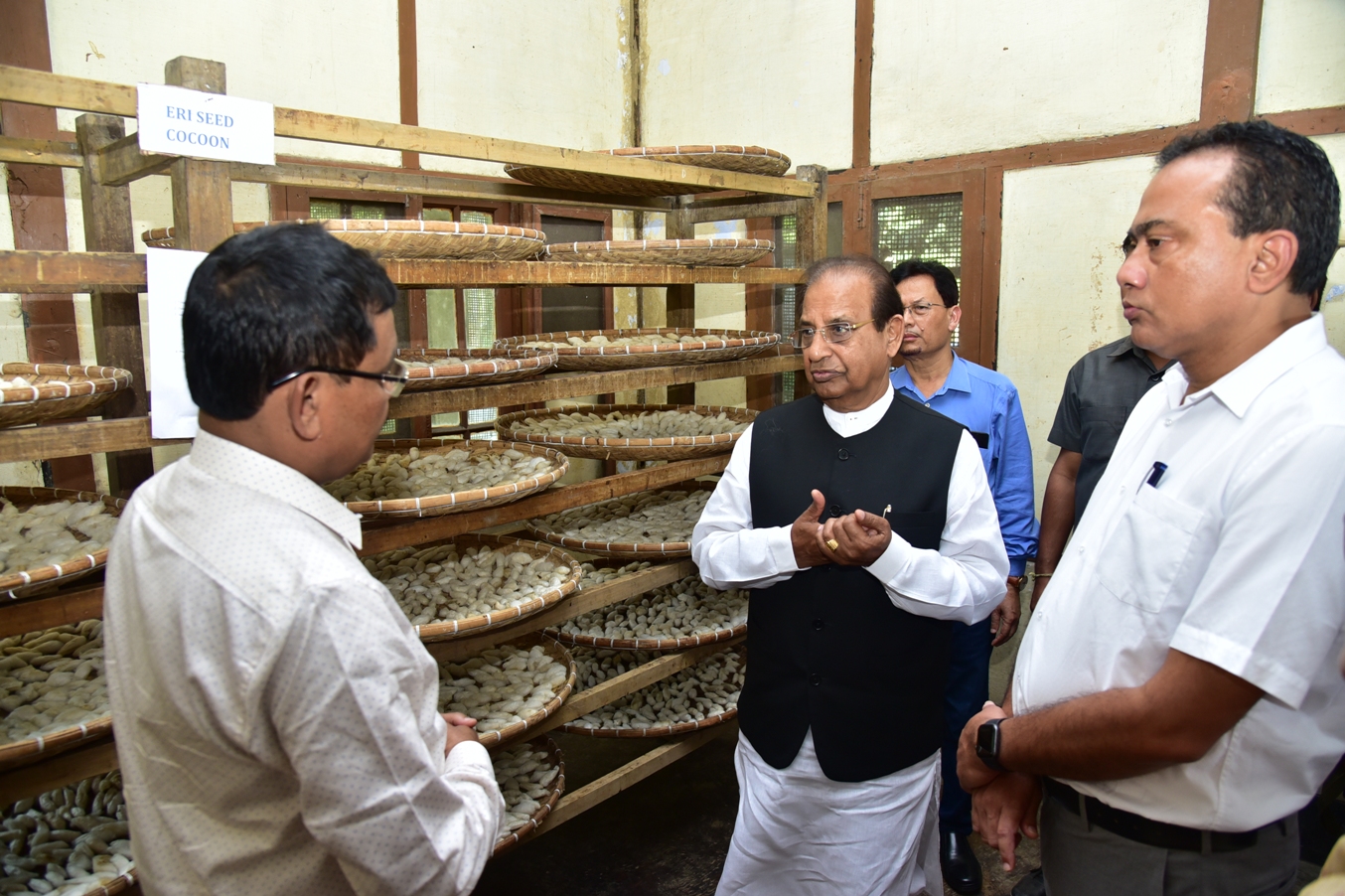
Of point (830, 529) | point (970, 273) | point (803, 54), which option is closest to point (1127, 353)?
point (970, 273)

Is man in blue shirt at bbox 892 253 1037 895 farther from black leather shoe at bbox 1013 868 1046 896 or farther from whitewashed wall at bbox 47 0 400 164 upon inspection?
whitewashed wall at bbox 47 0 400 164

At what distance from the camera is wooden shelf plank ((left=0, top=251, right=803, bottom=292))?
1362mm

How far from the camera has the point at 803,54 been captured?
398 centimetres

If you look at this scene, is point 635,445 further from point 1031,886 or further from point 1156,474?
point 1031,886

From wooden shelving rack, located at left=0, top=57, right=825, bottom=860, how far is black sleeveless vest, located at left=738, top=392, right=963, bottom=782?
65cm

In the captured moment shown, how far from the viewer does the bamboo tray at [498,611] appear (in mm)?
1903

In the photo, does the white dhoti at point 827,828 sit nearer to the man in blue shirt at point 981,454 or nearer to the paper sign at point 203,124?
the man in blue shirt at point 981,454

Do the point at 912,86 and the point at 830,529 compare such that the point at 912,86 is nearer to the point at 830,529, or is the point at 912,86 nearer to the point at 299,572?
the point at 830,529

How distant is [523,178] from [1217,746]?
2.31 metres

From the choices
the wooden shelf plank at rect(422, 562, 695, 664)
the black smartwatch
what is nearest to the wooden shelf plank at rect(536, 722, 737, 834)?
the wooden shelf plank at rect(422, 562, 695, 664)

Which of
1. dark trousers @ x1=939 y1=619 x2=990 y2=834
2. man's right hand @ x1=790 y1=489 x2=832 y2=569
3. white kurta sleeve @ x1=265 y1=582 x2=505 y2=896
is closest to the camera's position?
white kurta sleeve @ x1=265 y1=582 x2=505 y2=896

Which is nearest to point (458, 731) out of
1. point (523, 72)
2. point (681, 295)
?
point (681, 295)

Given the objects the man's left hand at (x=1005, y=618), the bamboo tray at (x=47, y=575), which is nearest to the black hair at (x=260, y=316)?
the bamboo tray at (x=47, y=575)

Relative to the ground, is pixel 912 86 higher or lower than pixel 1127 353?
higher
